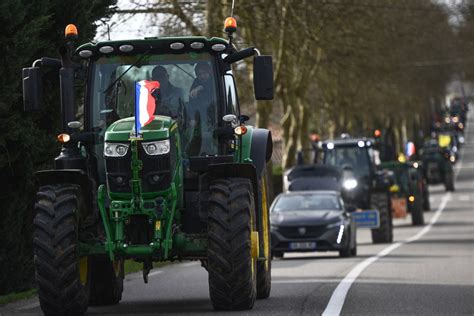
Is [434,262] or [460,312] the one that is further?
[434,262]

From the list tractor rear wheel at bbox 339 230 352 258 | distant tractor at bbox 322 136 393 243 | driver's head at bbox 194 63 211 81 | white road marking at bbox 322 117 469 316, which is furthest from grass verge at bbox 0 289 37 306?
distant tractor at bbox 322 136 393 243

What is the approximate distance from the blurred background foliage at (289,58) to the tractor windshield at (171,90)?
1799mm

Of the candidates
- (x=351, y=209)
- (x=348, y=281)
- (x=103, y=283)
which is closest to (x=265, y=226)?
(x=103, y=283)

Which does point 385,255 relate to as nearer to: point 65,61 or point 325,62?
point 65,61

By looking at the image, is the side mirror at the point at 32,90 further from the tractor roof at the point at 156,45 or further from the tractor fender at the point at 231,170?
→ the tractor fender at the point at 231,170

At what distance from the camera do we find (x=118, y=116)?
15.3 meters

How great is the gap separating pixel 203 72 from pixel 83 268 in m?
2.31

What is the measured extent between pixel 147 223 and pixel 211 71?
5.96 ft

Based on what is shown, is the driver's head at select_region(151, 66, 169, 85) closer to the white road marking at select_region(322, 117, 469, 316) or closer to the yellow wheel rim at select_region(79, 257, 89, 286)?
the yellow wheel rim at select_region(79, 257, 89, 286)

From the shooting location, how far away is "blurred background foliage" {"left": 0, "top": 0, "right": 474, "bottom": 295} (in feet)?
57.7

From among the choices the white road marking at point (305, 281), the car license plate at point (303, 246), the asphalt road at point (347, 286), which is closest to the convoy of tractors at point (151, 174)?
the asphalt road at point (347, 286)

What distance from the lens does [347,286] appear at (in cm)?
1867

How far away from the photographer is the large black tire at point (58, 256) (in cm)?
1376

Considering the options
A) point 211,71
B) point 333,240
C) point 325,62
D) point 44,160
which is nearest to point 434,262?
point 333,240
